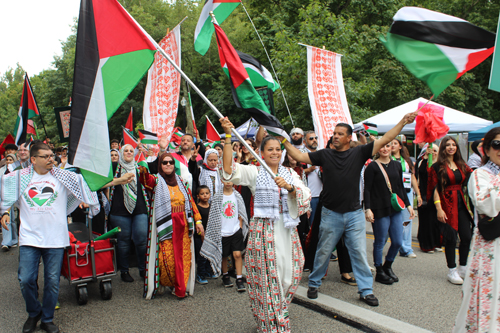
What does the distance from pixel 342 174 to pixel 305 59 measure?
8238 millimetres

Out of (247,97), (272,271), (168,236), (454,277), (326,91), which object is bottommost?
(454,277)

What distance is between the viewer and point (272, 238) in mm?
3777

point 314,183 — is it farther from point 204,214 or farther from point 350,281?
point 204,214

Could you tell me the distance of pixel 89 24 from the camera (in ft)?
13.2

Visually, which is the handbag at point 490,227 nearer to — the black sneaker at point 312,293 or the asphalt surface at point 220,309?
the asphalt surface at point 220,309

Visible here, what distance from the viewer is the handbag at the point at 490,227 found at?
9.92 feet

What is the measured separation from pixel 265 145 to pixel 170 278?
2.41 metres

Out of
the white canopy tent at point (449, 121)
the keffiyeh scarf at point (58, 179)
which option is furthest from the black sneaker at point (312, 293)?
the white canopy tent at point (449, 121)

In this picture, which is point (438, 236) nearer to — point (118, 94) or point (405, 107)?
point (118, 94)

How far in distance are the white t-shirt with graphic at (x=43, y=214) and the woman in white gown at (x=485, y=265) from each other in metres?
3.90

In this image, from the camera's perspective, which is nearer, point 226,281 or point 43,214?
point 43,214

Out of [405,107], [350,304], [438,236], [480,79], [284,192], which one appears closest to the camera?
[284,192]

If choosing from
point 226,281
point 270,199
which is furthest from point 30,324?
point 270,199

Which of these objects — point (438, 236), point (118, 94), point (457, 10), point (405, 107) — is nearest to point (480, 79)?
point (457, 10)
